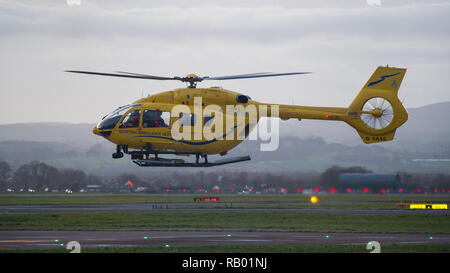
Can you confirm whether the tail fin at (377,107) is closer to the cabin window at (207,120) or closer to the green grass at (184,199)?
the cabin window at (207,120)

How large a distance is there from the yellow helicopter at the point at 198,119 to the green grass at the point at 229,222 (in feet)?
18.1

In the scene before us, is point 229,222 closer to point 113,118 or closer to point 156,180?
point 113,118

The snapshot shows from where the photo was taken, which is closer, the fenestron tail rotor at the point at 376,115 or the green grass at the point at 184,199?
the fenestron tail rotor at the point at 376,115

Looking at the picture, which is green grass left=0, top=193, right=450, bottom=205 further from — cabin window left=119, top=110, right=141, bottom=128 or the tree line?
cabin window left=119, top=110, right=141, bottom=128

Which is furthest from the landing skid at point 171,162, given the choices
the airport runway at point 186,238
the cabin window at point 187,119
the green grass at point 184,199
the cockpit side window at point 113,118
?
the green grass at point 184,199

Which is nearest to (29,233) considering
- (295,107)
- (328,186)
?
(295,107)

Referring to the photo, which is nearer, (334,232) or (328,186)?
(334,232)

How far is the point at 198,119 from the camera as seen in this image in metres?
29.8

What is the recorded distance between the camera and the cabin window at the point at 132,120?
1174 inches

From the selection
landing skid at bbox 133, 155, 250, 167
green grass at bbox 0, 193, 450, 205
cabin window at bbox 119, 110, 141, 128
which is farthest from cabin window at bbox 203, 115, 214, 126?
green grass at bbox 0, 193, 450, 205

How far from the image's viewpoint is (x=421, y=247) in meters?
25.4

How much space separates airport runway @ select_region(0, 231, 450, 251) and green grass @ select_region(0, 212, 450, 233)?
2330 mm
